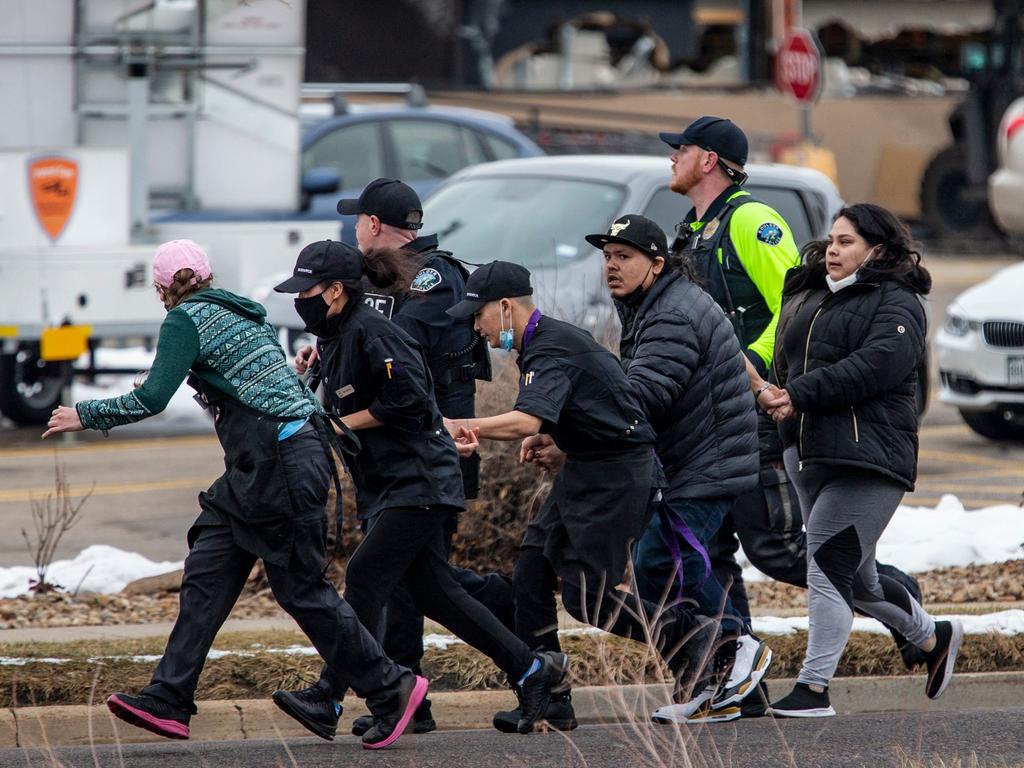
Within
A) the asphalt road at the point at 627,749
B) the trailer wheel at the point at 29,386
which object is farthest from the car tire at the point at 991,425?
the asphalt road at the point at 627,749

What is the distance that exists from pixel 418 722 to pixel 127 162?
7.27 m

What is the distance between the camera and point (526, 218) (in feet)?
36.0

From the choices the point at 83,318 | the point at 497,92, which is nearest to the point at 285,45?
the point at 83,318

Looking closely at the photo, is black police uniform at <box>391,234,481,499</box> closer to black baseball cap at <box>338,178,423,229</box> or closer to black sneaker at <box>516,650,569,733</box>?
black baseball cap at <box>338,178,423,229</box>

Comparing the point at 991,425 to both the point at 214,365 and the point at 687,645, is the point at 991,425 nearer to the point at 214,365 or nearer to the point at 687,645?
the point at 687,645

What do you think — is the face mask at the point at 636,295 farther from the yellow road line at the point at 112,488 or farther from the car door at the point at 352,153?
the car door at the point at 352,153

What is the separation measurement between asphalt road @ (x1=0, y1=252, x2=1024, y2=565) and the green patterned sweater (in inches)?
135

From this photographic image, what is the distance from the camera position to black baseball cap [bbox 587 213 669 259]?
6.25 m

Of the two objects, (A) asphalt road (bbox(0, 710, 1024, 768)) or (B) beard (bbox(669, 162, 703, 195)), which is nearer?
(A) asphalt road (bbox(0, 710, 1024, 768))

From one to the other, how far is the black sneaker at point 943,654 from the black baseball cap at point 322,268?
2464mm

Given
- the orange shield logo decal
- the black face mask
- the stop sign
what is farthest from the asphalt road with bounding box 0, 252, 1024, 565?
the stop sign

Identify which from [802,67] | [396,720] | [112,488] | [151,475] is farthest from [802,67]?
[396,720]

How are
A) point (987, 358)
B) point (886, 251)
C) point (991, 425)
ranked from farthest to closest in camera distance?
point (991, 425), point (987, 358), point (886, 251)

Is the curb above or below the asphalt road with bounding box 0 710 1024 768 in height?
below
